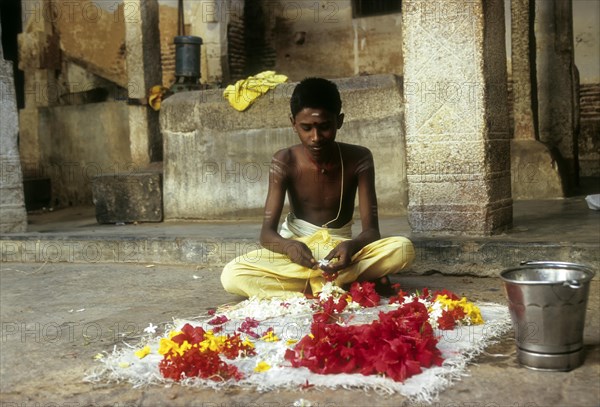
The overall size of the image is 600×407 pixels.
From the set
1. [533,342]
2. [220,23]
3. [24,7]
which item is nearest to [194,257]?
[533,342]

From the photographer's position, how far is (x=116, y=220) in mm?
8000

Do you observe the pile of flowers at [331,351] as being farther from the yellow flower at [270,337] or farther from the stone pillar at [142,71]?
the stone pillar at [142,71]

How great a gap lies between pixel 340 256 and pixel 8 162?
428 centimetres

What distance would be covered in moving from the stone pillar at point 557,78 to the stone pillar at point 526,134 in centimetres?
53

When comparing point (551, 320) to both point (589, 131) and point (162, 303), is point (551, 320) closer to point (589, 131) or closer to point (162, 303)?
point (162, 303)

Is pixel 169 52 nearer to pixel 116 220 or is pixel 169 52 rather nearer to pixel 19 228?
pixel 116 220

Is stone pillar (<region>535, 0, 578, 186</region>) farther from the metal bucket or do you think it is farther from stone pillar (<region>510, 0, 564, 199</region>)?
the metal bucket

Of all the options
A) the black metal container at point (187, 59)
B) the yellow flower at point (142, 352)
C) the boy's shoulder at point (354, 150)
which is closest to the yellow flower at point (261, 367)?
the yellow flower at point (142, 352)

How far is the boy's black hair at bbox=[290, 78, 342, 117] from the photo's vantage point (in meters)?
3.90

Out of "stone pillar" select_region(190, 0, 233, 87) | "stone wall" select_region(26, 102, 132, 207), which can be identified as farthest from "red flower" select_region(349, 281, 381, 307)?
"stone pillar" select_region(190, 0, 233, 87)

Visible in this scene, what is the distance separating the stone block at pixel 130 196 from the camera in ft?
25.8

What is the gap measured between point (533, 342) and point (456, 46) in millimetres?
2849

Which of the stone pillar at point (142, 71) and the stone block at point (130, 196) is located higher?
the stone pillar at point (142, 71)

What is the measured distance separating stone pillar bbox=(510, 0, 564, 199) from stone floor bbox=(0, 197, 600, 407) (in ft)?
2.29
